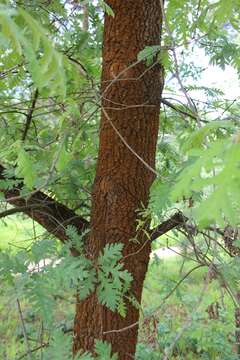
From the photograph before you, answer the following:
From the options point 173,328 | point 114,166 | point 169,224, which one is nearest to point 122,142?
point 114,166

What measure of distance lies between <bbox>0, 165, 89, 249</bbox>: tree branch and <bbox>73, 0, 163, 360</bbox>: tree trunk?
235 mm

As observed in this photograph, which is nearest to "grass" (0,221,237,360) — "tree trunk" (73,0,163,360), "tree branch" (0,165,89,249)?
"tree branch" (0,165,89,249)

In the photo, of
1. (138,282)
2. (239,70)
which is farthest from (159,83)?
(138,282)

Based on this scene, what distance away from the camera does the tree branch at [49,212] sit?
7.54 ft

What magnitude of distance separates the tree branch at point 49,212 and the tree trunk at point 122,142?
9.3 inches

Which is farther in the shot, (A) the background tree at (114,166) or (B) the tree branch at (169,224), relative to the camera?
(B) the tree branch at (169,224)

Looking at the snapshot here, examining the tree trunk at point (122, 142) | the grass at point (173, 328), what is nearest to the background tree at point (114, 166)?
the tree trunk at point (122, 142)

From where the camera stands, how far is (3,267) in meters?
1.50

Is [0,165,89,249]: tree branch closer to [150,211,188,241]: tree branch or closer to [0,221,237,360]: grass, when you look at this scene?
[150,211,188,241]: tree branch

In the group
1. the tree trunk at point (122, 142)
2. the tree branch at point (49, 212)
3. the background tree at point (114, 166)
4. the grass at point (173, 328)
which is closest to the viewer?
the background tree at point (114, 166)

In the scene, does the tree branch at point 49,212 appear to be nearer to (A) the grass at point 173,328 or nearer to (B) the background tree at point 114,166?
(B) the background tree at point 114,166

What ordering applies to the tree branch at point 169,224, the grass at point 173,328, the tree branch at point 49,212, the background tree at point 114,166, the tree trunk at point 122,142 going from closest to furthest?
1. the background tree at point 114,166
2. the tree trunk at point 122,142
3. the tree branch at point 169,224
4. the tree branch at point 49,212
5. the grass at point 173,328

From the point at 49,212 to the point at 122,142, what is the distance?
0.53 metres

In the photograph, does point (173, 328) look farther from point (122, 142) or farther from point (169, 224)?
point (122, 142)
